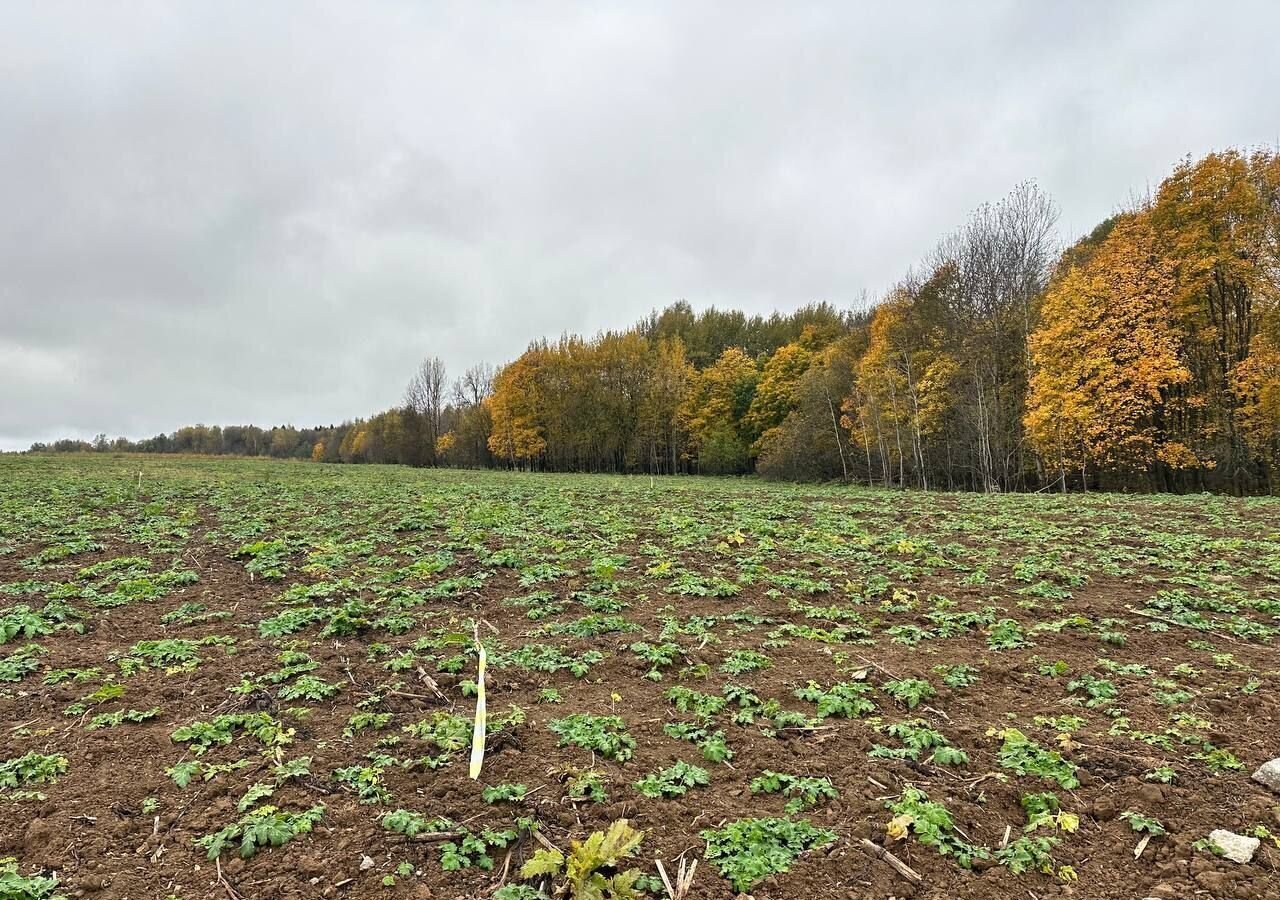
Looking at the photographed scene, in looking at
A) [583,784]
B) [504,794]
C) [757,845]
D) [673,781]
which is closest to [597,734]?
[583,784]

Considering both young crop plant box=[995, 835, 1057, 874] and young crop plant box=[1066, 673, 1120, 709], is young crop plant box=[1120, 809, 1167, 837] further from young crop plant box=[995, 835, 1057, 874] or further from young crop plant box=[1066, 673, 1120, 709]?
young crop plant box=[1066, 673, 1120, 709]

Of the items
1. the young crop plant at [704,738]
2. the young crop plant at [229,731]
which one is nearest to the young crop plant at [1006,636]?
the young crop plant at [704,738]

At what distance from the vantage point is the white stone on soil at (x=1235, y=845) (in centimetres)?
347

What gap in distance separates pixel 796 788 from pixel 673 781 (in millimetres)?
898

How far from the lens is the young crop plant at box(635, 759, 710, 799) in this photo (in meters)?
4.31

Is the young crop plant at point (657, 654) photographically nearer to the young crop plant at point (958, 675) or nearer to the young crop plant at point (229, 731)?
the young crop plant at point (958, 675)

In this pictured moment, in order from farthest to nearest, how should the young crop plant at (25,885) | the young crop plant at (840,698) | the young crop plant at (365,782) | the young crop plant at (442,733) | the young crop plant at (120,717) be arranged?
the young crop plant at (840,698)
the young crop plant at (120,717)
the young crop plant at (442,733)
the young crop plant at (365,782)
the young crop plant at (25,885)

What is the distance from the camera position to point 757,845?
377 centimetres

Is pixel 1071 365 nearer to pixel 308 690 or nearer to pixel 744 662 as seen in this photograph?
pixel 744 662

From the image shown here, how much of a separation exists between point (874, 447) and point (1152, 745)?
3907 centimetres

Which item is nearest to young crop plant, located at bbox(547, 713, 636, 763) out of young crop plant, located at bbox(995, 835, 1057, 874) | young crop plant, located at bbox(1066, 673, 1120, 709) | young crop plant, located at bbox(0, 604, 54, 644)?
young crop plant, located at bbox(995, 835, 1057, 874)

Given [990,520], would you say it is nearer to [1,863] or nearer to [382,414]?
[1,863]

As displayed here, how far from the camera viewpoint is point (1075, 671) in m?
6.16

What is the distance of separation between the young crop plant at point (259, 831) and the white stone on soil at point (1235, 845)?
220 inches
